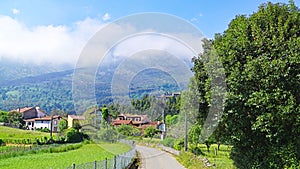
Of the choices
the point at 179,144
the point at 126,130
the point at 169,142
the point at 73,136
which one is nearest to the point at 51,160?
the point at 179,144

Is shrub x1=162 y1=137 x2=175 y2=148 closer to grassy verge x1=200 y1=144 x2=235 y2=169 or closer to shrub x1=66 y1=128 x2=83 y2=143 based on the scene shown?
grassy verge x1=200 y1=144 x2=235 y2=169

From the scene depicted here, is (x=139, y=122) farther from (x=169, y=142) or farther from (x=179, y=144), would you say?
(x=179, y=144)

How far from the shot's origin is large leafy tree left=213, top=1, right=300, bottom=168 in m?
9.38

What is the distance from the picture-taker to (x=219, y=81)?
10852mm

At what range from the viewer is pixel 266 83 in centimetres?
952

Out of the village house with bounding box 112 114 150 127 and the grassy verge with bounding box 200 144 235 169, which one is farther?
the village house with bounding box 112 114 150 127

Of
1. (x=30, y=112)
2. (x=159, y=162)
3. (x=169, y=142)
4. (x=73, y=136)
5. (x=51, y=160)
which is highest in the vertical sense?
(x=159, y=162)

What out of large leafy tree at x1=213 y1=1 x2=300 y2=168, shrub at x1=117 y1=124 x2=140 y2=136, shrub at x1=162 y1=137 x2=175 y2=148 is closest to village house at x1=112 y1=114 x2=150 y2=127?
shrub at x1=117 y1=124 x2=140 y2=136

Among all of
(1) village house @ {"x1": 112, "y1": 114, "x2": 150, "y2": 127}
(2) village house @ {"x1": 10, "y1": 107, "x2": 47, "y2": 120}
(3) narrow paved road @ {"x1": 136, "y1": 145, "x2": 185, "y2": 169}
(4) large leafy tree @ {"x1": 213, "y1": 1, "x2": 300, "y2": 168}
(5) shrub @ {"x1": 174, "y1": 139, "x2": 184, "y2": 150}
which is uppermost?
(4) large leafy tree @ {"x1": 213, "y1": 1, "x2": 300, "y2": 168}

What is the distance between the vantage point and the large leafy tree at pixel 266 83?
9383 millimetres

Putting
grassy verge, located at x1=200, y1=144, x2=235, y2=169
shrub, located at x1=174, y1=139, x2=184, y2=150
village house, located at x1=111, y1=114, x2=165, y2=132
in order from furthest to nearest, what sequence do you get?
village house, located at x1=111, y1=114, x2=165, y2=132
shrub, located at x1=174, y1=139, x2=184, y2=150
grassy verge, located at x1=200, y1=144, x2=235, y2=169

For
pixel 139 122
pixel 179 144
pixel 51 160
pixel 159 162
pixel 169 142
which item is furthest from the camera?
pixel 139 122

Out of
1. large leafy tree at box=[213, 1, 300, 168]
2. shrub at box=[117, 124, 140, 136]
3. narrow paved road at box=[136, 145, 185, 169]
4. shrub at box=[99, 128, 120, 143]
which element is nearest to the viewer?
large leafy tree at box=[213, 1, 300, 168]

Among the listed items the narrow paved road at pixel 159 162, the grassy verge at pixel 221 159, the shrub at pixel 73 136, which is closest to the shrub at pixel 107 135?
the narrow paved road at pixel 159 162
